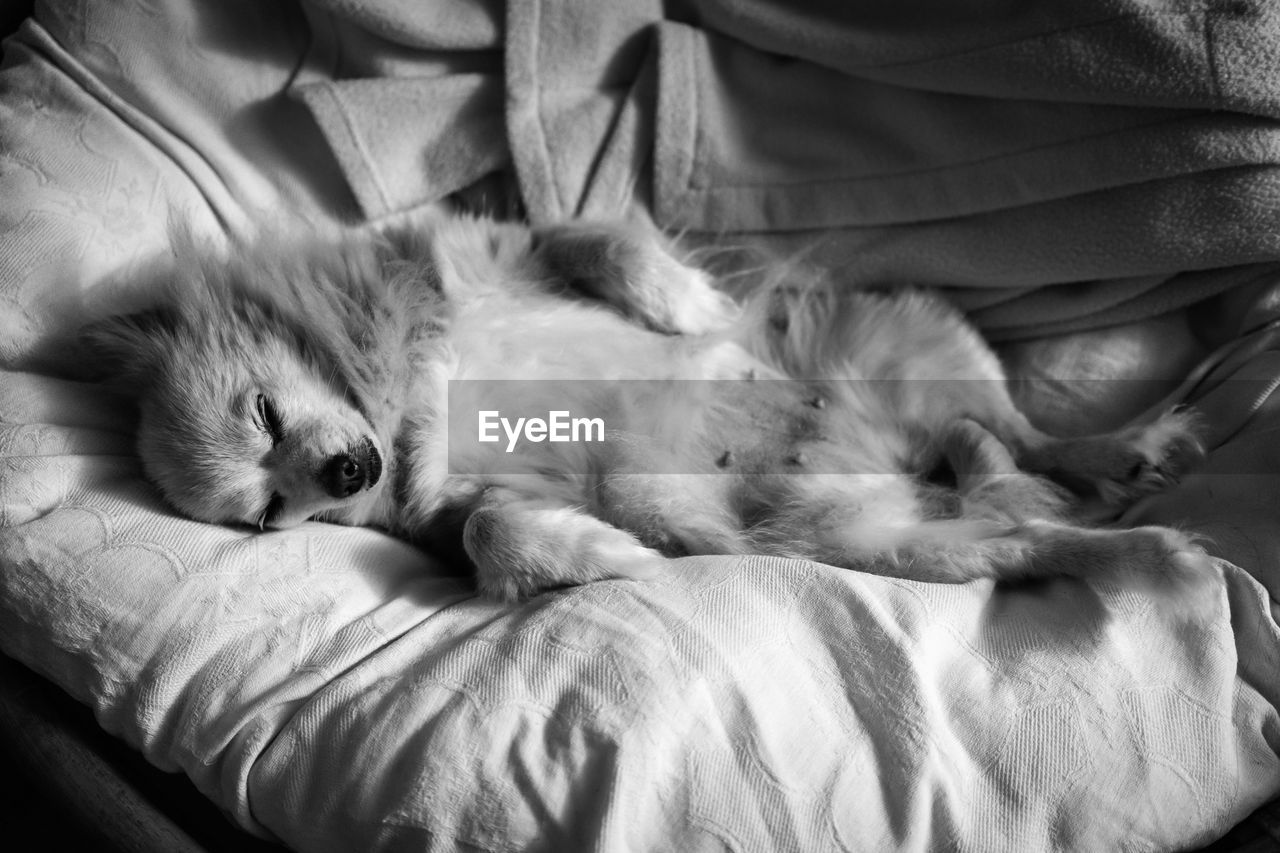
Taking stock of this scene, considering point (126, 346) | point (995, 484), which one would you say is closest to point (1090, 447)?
point (995, 484)

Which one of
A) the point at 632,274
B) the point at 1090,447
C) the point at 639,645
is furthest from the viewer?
the point at 632,274

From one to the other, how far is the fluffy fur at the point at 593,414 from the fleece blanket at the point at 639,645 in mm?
82

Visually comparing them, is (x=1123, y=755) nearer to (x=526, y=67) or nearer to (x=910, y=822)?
(x=910, y=822)

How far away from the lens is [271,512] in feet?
4.86

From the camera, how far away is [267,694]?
3.88ft

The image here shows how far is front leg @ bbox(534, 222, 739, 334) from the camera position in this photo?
1.72 metres

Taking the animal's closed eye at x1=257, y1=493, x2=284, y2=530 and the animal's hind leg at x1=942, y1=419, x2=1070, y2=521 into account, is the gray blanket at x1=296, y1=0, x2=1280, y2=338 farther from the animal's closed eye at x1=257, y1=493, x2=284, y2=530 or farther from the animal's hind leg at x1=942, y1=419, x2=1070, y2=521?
the animal's closed eye at x1=257, y1=493, x2=284, y2=530

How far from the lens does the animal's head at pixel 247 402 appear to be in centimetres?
144

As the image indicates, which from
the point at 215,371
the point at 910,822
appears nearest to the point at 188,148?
the point at 215,371

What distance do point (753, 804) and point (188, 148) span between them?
165 cm

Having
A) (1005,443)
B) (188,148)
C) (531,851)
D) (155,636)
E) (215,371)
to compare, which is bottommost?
(531,851)

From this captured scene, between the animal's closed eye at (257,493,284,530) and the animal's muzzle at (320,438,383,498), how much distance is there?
0.10 metres

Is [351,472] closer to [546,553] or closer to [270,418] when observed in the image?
[270,418]

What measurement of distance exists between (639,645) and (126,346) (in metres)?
1.08
